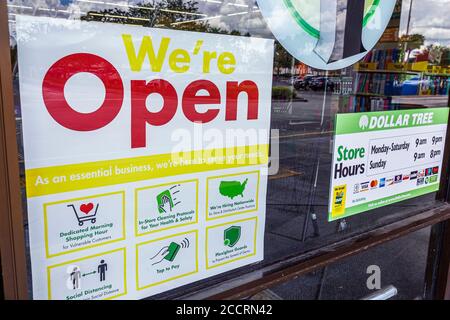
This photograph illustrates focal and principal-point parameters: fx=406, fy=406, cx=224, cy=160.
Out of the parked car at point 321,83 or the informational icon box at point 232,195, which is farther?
the parked car at point 321,83

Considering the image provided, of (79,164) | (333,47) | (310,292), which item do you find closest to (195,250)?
(79,164)

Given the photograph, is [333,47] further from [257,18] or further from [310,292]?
[310,292]

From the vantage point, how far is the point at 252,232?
173cm

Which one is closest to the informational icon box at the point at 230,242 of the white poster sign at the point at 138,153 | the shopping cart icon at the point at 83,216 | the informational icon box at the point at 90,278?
the white poster sign at the point at 138,153

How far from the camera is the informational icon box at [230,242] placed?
5.32ft

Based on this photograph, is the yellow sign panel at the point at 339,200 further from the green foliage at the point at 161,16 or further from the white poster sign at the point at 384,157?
the green foliage at the point at 161,16

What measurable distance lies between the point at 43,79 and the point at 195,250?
83 cm

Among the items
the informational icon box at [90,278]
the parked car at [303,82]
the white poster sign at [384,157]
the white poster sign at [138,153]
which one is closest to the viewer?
the white poster sign at [138,153]

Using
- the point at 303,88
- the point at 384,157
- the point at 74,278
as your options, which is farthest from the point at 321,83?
the point at 74,278

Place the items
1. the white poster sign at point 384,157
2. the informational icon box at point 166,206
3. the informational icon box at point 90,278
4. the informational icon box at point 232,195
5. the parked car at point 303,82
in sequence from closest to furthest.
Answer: the informational icon box at point 90,278 → the informational icon box at point 166,206 → the informational icon box at point 232,195 → the parked car at point 303,82 → the white poster sign at point 384,157

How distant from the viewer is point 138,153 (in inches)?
53.4

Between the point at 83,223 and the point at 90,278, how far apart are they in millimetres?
206

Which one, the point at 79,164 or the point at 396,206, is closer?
the point at 79,164

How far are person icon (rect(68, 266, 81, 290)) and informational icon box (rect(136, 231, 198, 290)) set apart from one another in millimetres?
203
